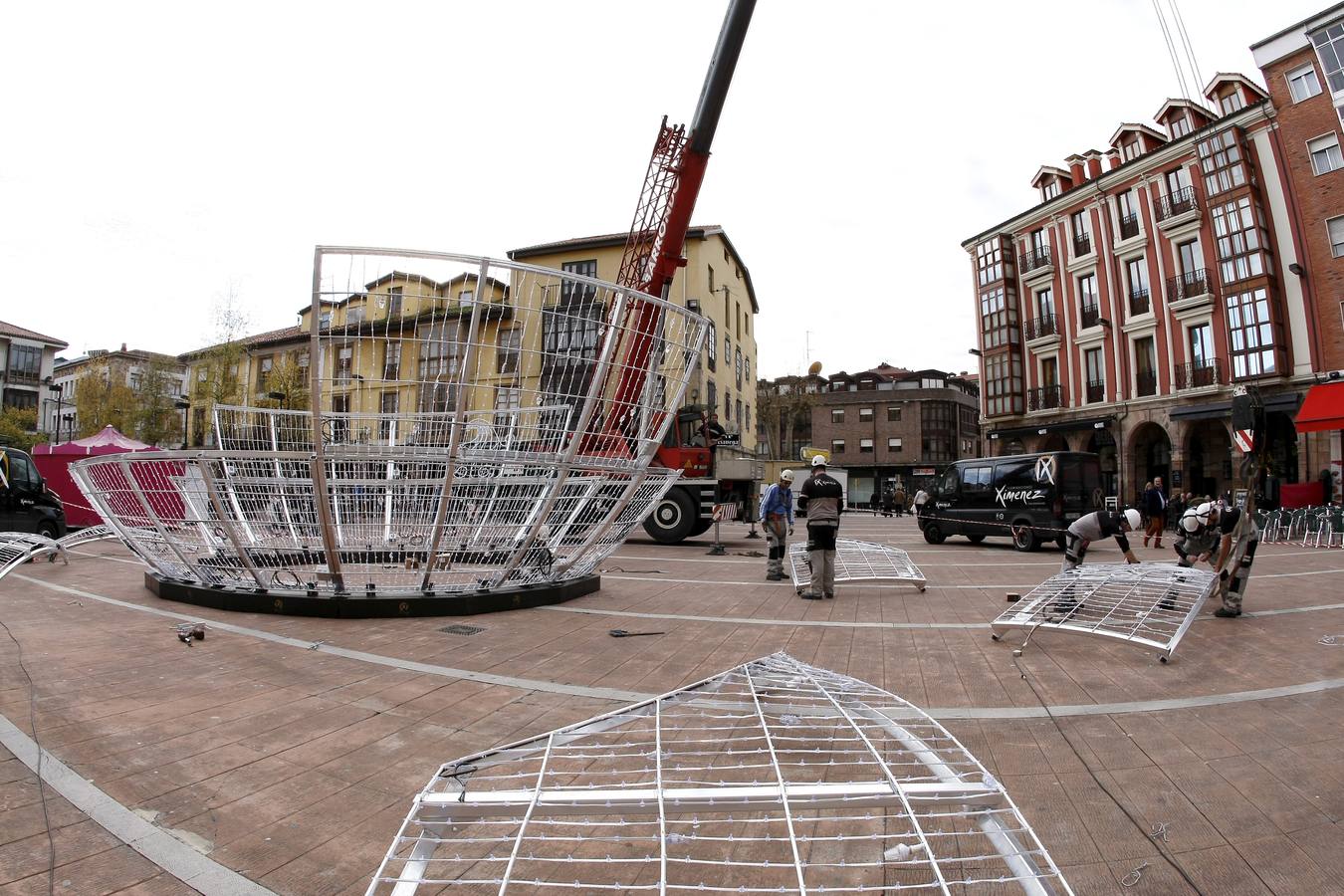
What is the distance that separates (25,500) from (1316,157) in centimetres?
4048

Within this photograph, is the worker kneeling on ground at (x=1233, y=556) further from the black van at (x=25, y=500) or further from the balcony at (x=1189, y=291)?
the balcony at (x=1189, y=291)

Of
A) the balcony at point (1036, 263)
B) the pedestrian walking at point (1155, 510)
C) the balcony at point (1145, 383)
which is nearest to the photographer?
the pedestrian walking at point (1155, 510)

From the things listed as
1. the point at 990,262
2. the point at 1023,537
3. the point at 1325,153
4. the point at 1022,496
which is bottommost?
the point at 1023,537

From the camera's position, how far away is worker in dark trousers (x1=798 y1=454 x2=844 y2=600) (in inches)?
317

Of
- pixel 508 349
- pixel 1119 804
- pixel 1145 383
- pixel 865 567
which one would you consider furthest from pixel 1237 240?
pixel 1119 804

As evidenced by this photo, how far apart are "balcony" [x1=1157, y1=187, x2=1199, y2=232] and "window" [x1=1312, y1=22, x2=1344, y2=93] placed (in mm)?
5048

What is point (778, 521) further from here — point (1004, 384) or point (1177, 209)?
point (1004, 384)

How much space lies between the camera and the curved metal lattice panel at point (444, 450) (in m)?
5.37

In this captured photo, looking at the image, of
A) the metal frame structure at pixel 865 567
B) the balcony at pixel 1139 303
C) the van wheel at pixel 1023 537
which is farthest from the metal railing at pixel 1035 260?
the metal frame structure at pixel 865 567

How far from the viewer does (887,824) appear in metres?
2.44

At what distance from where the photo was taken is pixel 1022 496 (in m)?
15.4

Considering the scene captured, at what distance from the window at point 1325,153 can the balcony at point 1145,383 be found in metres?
8.90

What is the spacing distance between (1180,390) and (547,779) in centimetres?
3337

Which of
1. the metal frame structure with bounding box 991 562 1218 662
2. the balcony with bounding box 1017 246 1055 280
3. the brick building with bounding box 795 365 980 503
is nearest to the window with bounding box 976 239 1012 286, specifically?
the balcony with bounding box 1017 246 1055 280
